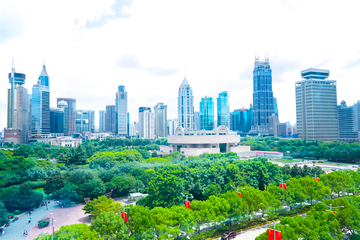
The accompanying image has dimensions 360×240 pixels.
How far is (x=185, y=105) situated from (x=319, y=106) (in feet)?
210

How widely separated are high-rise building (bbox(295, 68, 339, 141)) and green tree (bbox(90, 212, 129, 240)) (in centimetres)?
10288

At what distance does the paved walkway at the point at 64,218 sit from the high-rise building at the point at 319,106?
9780 cm

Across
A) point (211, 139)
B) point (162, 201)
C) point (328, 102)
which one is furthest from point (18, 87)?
point (328, 102)

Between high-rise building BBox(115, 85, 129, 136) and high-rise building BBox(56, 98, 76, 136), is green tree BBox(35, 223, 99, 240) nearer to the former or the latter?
high-rise building BBox(115, 85, 129, 136)

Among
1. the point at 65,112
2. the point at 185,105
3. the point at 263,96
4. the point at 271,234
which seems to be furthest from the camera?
the point at 263,96

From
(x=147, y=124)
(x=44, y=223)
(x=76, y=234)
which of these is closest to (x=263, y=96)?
(x=147, y=124)

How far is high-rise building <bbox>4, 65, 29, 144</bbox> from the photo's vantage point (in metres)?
116

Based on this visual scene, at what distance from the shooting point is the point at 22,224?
2642 cm

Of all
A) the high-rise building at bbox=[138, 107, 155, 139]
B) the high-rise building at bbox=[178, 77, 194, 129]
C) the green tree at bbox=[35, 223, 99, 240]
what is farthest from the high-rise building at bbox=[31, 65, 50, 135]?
the green tree at bbox=[35, 223, 99, 240]

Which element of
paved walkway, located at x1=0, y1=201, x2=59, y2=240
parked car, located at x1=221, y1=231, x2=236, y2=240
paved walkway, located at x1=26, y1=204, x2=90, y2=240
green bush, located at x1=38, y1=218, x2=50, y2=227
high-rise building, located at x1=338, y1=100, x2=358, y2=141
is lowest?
paved walkway, located at x1=0, y1=201, x2=59, y2=240

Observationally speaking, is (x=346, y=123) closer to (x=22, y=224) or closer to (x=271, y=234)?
(x=271, y=234)

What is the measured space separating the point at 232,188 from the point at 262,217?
4.32 m

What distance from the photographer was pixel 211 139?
66.1 m

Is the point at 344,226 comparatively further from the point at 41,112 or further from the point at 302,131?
the point at 41,112
